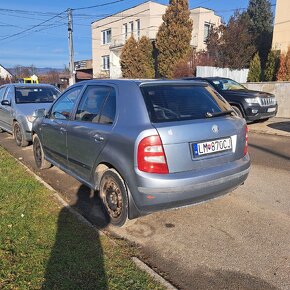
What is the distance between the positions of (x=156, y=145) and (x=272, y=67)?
1832 cm

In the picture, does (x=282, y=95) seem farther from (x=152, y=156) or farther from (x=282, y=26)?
(x=152, y=156)

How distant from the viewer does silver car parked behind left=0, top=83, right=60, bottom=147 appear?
26.3 ft

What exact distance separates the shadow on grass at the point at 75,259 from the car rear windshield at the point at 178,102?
146 centimetres

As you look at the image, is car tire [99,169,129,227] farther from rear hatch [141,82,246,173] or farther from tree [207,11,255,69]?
tree [207,11,255,69]

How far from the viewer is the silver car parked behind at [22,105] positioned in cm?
802

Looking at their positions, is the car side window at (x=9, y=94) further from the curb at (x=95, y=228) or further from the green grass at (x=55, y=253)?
the green grass at (x=55, y=253)

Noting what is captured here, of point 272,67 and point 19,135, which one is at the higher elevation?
point 272,67

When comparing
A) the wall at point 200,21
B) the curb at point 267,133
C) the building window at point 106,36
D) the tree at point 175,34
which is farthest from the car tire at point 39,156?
the building window at point 106,36

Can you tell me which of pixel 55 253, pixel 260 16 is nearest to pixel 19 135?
pixel 55 253

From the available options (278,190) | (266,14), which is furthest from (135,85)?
(266,14)

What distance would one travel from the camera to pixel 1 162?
665 centimetres

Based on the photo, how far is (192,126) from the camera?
3.36m

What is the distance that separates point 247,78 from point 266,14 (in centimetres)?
Result: 2222

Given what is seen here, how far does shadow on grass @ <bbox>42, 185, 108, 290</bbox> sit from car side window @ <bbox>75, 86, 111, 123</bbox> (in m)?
1.29
